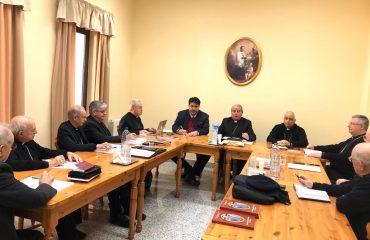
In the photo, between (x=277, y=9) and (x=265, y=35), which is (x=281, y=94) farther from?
(x=277, y=9)

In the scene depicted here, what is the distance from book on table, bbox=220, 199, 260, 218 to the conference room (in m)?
1.27

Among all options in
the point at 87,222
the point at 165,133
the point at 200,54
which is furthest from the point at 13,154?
the point at 200,54

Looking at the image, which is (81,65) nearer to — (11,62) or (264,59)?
(11,62)

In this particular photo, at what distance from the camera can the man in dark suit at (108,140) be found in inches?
122

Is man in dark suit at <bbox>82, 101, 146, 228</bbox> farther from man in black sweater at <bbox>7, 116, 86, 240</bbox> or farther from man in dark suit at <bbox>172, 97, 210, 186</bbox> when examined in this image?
man in dark suit at <bbox>172, 97, 210, 186</bbox>

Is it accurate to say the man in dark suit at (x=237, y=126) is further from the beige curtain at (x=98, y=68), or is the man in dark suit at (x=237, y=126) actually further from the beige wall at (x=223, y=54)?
the beige curtain at (x=98, y=68)

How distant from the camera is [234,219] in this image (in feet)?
5.38

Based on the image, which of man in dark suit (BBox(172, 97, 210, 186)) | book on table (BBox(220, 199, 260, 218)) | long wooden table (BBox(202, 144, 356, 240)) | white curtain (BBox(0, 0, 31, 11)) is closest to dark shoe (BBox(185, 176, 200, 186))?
man in dark suit (BBox(172, 97, 210, 186))

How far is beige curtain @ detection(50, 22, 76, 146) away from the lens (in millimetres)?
4000

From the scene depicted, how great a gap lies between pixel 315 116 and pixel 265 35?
151 cm

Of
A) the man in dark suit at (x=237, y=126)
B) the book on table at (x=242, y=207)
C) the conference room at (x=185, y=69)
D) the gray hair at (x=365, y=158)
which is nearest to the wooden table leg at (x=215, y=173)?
the conference room at (x=185, y=69)

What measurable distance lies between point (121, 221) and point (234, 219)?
173 centimetres

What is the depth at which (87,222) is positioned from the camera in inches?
122

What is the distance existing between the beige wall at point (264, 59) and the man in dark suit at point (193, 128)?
722mm
